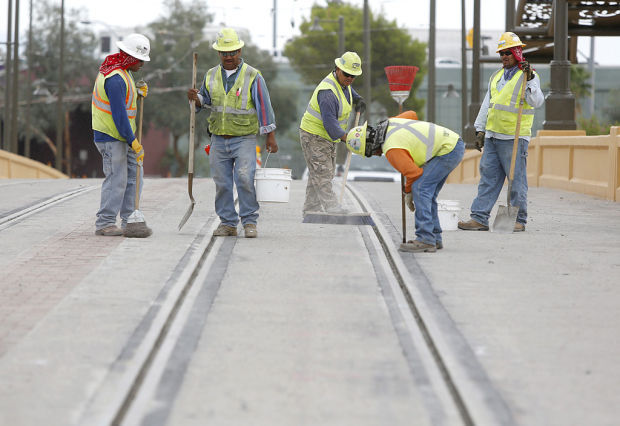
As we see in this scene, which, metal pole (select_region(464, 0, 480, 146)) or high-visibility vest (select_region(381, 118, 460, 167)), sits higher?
metal pole (select_region(464, 0, 480, 146))

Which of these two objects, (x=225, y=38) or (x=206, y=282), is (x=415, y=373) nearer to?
(x=206, y=282)

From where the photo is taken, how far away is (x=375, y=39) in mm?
65125

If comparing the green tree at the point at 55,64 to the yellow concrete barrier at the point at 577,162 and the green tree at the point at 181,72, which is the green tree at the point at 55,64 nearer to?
the green tree at the point at 181,72

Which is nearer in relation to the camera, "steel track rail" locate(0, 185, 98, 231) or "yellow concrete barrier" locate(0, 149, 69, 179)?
"steel track rail" locate(0, 185, 98, 231)

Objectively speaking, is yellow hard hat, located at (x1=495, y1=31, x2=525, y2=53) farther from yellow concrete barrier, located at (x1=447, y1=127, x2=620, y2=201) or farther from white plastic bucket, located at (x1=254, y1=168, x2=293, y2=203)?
yellow concrete barrier, located at (x1=447, y1=127, x2=620, y2=201)

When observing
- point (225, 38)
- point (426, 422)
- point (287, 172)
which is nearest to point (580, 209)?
point (287, 172)

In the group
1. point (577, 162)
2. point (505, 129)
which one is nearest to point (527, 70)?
point (505, 129)

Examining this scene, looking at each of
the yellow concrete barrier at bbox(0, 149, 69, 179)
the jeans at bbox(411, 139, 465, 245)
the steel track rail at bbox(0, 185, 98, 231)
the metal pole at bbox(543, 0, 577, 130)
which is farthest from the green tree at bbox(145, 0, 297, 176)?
the jeans at bbox(411, 139, 465, 245)

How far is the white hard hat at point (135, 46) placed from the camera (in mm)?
10172

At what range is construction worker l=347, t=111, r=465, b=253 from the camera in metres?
9.22

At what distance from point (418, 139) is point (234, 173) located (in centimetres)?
210

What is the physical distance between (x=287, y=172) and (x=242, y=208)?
714mm

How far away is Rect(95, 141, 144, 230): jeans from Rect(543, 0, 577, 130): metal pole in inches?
429

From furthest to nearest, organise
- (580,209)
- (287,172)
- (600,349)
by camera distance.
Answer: (580,209), (287,172), (600,349)
